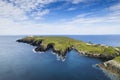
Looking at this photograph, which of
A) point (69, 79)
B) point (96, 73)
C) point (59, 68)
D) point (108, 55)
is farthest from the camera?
point (108, 55)

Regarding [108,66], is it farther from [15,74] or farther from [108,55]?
[15,74]

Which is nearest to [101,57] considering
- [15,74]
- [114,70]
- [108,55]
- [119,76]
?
[108,55]

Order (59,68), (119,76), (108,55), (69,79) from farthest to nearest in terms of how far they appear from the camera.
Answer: (108,55) → (59,68) → (119,76) → (69,79)

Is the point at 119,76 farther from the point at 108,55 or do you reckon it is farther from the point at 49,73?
the point at 108,55

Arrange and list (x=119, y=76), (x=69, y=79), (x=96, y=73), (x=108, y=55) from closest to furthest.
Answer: (x=69, y=79) → (x=119, y=76) → (x=96, y=73) → (x=108, y=55)

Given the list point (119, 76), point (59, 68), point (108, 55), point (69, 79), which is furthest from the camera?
point (108, 55)

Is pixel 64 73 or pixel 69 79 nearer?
pixel 69 79

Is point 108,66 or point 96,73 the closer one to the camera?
point 96,73

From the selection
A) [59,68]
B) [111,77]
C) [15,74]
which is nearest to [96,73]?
[111,77]
